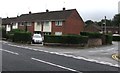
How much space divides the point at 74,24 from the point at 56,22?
410 centimetres

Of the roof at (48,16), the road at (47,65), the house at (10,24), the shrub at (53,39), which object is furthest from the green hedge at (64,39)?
the house at (10,24)

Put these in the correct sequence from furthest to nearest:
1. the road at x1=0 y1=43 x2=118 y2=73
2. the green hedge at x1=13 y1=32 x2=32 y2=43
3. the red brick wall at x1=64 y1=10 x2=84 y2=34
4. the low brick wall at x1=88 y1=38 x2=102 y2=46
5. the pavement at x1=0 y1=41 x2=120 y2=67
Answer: the red brick wall at x1=64 y1=10 x2=84 y2=34 < the low brick wall at x1=88 y1=38 x2=102 y2=46 < the green hedge at x1=13 y1=32 x2=32 y2=43 < the pavement at x1=0 y1=41 x2=120 y2=67 < the road at x1=0 y1=43 x2=118 y2=73

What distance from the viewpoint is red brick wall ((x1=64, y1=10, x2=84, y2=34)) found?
6128cm

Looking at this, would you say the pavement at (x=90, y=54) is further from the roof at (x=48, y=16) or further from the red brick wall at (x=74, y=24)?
the roof at (x=48, y=16)

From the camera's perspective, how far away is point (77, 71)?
14430mm

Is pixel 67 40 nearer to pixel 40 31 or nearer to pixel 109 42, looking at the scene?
pixel 109 42

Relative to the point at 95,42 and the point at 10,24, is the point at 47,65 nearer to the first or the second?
the point at 95,42

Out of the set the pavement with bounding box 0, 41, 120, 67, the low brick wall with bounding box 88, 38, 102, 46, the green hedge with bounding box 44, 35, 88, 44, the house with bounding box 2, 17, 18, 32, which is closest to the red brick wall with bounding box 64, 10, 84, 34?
the low brick wall with bounding box 88, 38, 102, 46

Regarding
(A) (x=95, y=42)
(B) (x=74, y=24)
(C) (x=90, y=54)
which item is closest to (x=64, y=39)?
(A) (x=95, y=42)

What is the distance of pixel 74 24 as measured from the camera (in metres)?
63.1

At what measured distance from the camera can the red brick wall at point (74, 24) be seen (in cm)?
6128

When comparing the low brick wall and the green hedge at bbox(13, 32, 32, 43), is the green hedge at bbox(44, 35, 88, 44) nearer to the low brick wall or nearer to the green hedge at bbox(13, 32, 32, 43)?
the green hedge at bbox(13, 32, 32, 43)

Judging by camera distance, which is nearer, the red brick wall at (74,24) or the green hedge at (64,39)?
the green hedge at (64,39)

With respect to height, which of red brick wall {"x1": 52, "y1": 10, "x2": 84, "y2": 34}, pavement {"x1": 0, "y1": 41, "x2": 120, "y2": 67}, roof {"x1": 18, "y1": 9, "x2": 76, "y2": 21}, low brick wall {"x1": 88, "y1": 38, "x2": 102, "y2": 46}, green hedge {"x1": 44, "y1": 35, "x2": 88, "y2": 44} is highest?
roof {"x1": 18, "y1": 9, "x2": 76, "y2": 21}
